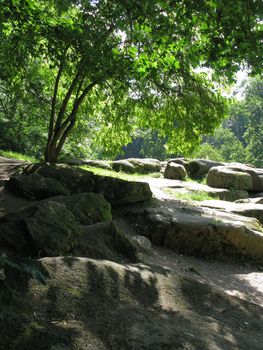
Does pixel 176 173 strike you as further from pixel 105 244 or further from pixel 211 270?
pixel 105 244

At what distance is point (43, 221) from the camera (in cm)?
592

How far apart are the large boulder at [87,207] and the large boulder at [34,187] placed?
1.11 metres

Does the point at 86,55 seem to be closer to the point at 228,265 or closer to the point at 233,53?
the point at 233,53

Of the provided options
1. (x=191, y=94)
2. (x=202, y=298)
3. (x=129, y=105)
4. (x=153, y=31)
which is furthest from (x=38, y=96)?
(x=202, y=298)

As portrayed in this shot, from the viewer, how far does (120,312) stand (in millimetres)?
3656

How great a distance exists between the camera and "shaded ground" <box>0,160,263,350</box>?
2.96 m

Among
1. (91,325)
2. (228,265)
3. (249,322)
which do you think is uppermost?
(91,325)

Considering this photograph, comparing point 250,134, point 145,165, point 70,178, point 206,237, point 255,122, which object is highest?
point 255,122

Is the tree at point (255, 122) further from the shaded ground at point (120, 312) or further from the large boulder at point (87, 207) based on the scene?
the shaded ground at point (120, 312)

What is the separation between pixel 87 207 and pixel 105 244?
75.1 inches

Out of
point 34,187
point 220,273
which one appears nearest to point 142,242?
point 220,273

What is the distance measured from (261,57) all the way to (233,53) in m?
0.55

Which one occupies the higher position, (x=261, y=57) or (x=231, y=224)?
(x=261, y=57)

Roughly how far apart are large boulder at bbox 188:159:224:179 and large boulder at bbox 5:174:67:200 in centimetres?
1543
